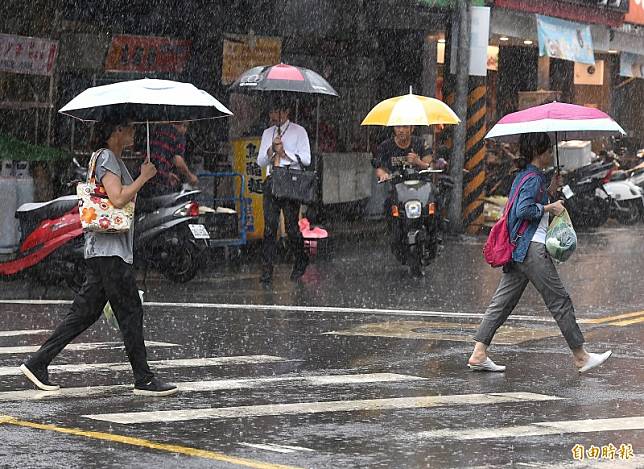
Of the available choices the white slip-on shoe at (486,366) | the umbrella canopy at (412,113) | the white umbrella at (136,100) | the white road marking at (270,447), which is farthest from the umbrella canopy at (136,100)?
the umbrella canopy at (412,113)

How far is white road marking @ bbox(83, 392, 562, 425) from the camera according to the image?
7.70 metres

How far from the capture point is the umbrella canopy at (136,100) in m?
8.88

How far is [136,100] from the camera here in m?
8.80

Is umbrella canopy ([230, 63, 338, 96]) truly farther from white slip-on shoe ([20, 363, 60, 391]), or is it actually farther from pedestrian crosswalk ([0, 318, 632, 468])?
white slip-on shoe ([20, 363, 60, 391])

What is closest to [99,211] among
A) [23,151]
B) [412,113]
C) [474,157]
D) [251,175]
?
[412,113]

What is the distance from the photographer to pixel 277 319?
40.3 ft

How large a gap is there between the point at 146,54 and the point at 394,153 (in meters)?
4.16

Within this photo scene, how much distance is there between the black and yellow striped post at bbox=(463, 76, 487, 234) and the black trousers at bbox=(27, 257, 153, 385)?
48.3ft

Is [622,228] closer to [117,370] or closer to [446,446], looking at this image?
[117,370]

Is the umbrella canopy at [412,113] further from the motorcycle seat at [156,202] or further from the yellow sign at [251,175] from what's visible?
the motorcycle seat at [156,202]

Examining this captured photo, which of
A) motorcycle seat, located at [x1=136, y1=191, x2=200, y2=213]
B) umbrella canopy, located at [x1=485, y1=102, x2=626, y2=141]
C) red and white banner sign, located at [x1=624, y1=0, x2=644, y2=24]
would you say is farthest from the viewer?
red and white banner sign, located at [x1=624, y1=0, x2=644, y2=24]

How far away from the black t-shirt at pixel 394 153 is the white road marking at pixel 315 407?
7.74m

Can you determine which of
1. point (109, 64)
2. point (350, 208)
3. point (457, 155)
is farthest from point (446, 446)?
point (350, 208)

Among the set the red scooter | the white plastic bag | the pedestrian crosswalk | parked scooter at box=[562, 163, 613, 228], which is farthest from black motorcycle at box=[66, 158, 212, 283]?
parked scooter at box=[562, 163, 613, 228]
